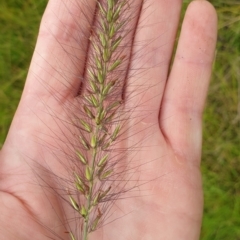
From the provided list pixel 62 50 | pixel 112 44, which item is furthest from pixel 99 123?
pixel 62 50

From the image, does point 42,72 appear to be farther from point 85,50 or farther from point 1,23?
point 1,23

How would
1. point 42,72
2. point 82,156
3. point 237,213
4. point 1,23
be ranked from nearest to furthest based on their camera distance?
point 82,156 < point 42,72 < point 237,213 < point 1,23

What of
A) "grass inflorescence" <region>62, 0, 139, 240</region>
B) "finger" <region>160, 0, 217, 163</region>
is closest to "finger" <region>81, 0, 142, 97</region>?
"grass inflorescence" <region>62, 0, 139, 240</region>

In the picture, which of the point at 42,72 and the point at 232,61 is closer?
the point at 42,72

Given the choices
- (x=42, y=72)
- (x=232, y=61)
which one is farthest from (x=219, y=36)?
(x=42, y=72)

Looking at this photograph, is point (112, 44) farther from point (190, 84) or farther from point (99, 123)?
point (190, 84)

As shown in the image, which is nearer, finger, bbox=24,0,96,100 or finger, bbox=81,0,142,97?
finger, bbox=81,0,142,97

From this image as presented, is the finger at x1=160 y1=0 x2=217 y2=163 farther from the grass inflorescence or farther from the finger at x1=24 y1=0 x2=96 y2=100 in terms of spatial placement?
the finger at x1=24 y1=0 x2=96 y2=100
